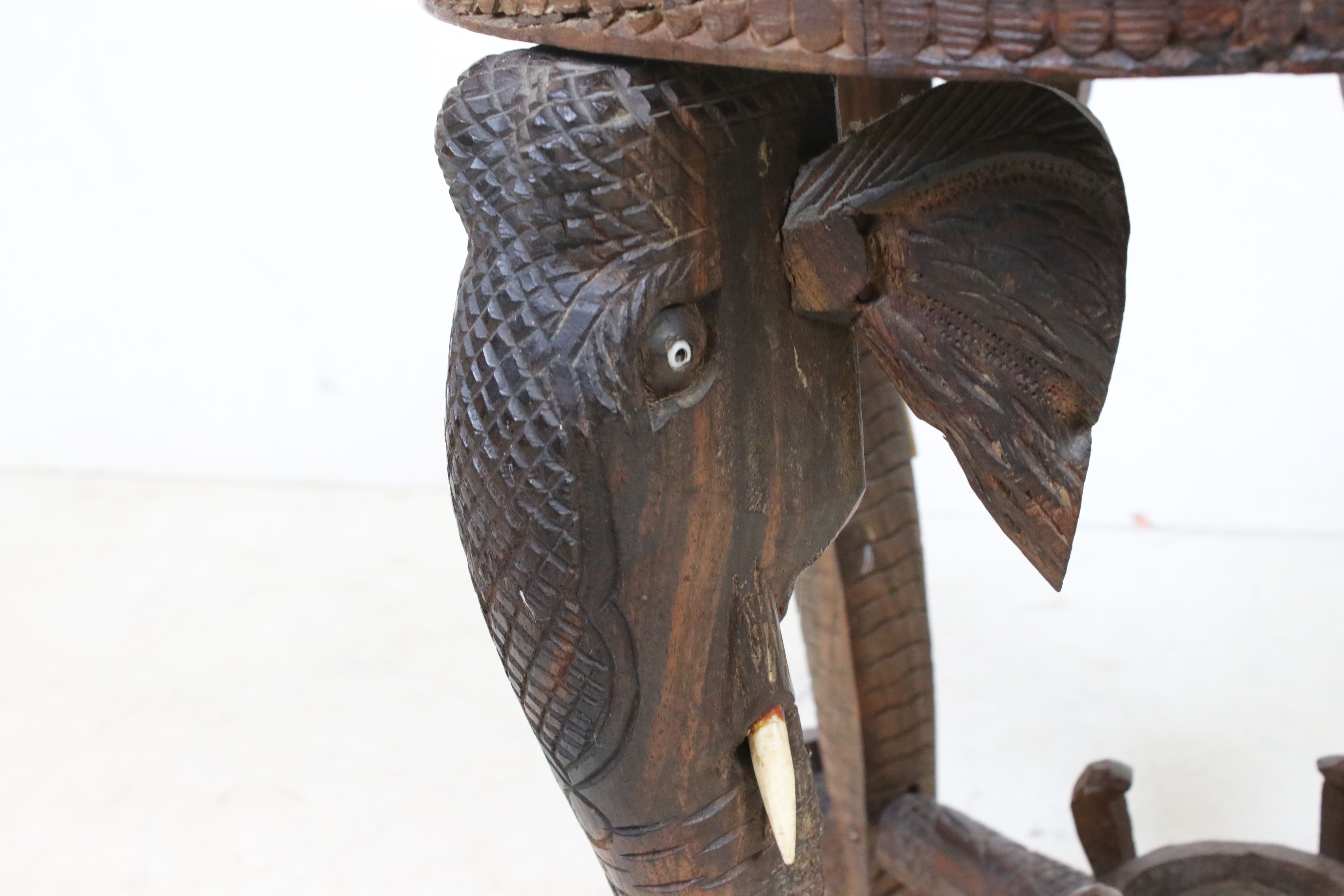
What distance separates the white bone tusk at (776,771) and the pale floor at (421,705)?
75 centimetres

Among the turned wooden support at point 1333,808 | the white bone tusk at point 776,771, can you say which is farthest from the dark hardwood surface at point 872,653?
the white bone tusk at point 776,771

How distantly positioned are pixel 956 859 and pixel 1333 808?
0.25 metres

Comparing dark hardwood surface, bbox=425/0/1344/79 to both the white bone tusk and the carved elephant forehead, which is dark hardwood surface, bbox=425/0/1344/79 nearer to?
the carved elephant forehead

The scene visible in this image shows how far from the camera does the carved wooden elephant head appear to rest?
1.69 feet

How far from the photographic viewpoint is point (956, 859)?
1.00 metres

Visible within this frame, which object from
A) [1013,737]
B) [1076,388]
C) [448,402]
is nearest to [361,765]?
[1013,737]

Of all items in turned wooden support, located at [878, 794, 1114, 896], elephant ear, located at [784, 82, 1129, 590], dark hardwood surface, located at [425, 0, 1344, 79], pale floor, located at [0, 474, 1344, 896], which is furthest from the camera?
pale floor, located at [0, 474, 1344, 896]

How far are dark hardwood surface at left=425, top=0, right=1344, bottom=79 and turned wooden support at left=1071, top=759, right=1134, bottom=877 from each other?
0.72 metres

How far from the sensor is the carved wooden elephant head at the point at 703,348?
52 cm

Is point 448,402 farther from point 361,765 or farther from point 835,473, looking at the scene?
point 361,765

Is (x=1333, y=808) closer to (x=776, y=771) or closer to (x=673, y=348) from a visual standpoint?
(x=776, y=771)

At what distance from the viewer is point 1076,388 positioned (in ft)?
1.71

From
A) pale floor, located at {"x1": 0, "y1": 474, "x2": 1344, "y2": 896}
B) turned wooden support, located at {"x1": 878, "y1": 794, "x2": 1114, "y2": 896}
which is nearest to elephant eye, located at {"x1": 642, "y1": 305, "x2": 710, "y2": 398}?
turned wooden support, located at {"x1": 878, "y1": 794, "x2": 1114, "y2": 896}

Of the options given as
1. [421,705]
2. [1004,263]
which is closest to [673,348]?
[1004,263]
